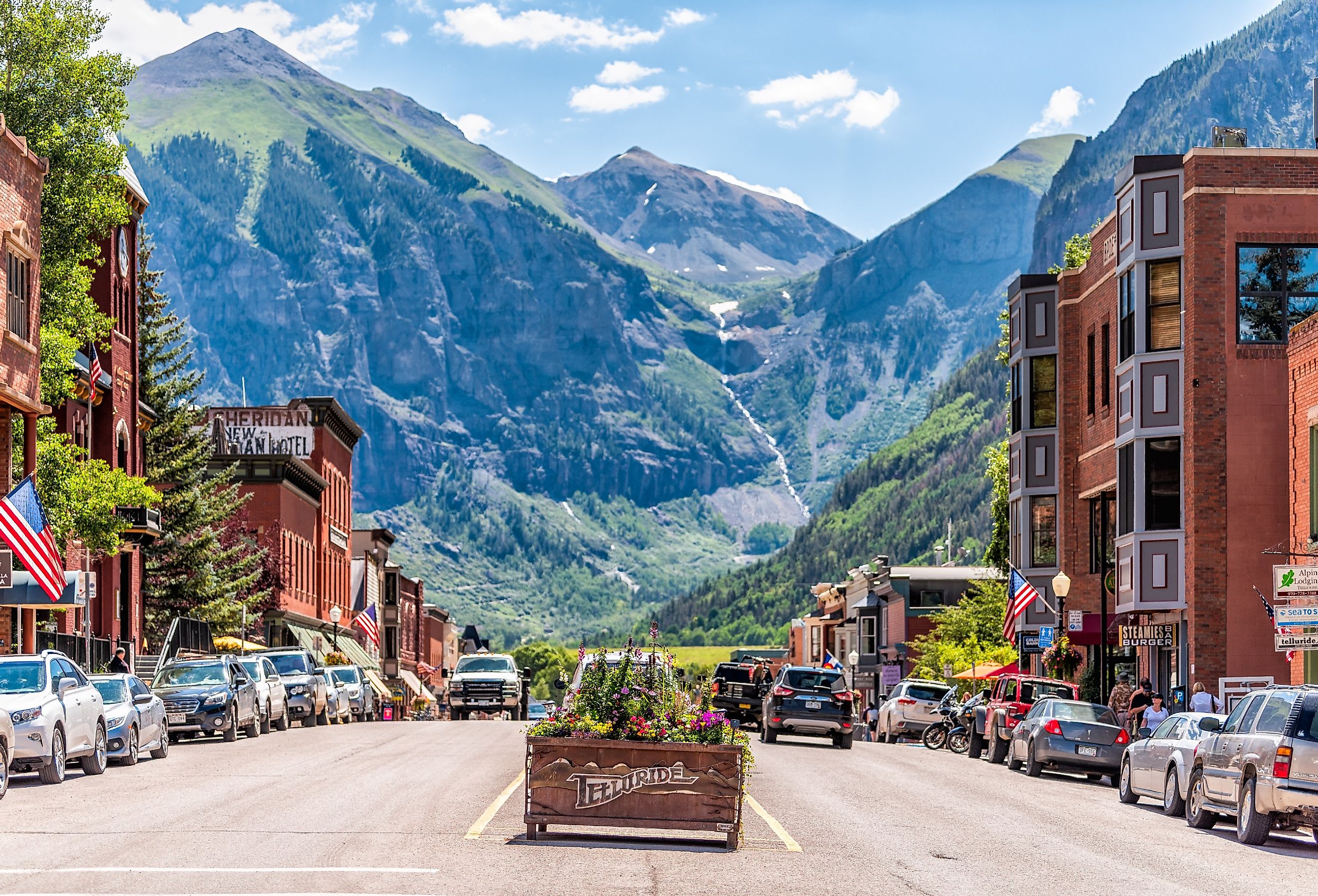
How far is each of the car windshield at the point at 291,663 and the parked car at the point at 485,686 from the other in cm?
770

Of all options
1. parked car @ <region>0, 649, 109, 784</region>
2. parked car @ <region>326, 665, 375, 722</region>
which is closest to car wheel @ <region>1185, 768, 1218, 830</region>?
parked car @ <region>0, 649, 109, 784</region>

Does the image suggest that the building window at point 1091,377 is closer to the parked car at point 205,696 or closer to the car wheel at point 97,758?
the parked car at point 205,696

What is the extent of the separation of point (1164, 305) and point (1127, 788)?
17.4 m

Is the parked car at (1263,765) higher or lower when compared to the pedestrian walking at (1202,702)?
higher

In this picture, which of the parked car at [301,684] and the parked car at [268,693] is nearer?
the parked car at [268,693]

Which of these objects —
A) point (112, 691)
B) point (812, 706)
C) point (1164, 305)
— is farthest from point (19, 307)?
point (1164, 305)

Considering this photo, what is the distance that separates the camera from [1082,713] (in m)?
33.4

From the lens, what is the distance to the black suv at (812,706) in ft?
138

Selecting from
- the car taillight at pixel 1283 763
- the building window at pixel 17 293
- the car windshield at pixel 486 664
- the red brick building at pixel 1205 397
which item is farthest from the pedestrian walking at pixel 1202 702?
the car windshield at pixel 486 664

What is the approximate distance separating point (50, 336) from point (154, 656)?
13703 mm

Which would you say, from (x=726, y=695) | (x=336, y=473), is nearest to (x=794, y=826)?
(x=726, y=695)

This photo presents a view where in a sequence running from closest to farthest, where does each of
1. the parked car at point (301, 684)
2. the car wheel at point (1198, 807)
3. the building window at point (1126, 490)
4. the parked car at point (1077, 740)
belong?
the car wheel at point (1198, 807) < the parked car at point (1077, 740) < the building window at point (1126, 490) < the parked car at point (301, 684)

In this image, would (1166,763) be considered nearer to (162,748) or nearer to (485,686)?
(162,748)

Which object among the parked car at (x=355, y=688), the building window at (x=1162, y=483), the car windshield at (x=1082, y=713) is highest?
the building window at (x=1162, y=483)
